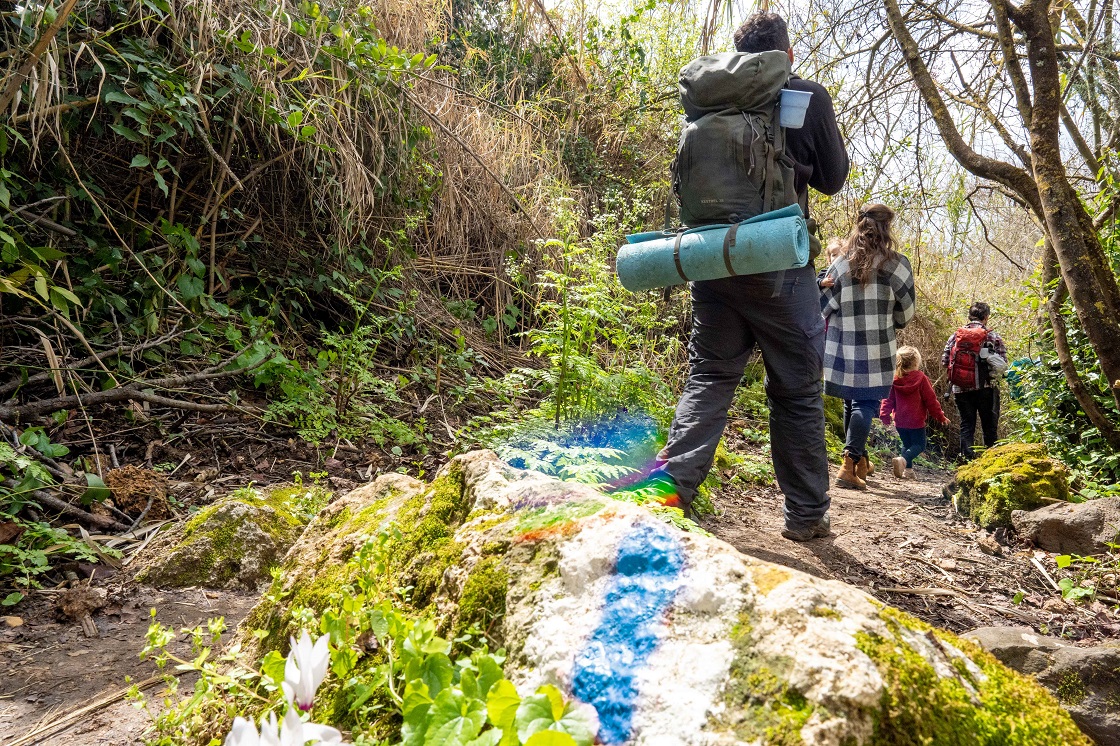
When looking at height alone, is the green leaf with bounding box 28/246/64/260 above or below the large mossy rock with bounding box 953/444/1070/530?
above

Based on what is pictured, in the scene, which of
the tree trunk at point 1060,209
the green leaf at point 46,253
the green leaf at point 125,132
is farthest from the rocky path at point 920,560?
the green leaf at point 125,132

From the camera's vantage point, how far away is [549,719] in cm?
79

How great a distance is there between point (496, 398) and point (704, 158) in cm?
274

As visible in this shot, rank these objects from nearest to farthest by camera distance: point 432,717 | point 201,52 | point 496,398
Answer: point 432,717
point 201,52
point 496,398

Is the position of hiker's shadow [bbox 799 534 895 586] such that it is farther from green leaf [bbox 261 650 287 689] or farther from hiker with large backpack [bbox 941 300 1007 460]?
hiker with large backpack [bbox 941 300 1007 460]

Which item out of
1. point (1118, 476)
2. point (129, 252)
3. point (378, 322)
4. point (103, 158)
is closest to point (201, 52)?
point (103, 158)

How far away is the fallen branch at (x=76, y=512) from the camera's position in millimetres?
2914

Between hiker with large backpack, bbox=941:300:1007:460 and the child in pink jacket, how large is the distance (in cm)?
42

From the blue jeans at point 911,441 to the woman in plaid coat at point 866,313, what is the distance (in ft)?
6.98

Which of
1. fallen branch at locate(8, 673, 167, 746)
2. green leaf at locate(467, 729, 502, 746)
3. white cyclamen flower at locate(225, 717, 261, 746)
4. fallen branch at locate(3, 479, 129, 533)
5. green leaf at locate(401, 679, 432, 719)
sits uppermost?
green leaf at locate(467, 729, 502, 746)

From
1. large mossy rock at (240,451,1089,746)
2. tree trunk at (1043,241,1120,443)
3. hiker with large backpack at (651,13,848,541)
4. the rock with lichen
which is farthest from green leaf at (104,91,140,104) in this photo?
tree trunk at (1043,241,1120,443)

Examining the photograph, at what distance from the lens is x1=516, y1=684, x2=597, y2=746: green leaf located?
78cm

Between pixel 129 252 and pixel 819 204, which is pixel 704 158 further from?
pixel 819 204

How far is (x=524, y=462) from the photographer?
3020mm
